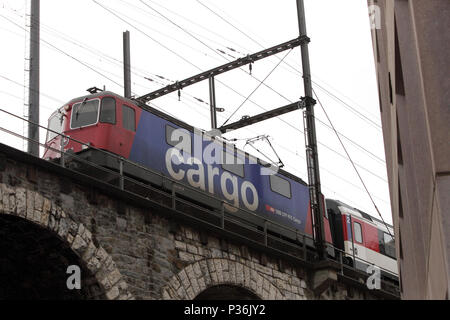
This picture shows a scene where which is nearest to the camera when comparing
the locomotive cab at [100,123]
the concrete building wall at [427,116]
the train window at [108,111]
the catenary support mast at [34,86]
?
the concrete building wall at [427,116]

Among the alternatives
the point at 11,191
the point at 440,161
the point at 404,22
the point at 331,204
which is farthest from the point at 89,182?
Result: the point at 331,204

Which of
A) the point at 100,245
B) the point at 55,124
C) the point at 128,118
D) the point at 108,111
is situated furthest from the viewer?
the point at 55,124

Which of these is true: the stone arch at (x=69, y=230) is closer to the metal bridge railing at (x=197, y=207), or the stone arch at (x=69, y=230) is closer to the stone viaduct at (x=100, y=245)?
the stone viaduct at (x=100, y=245)

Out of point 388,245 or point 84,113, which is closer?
point 84,113

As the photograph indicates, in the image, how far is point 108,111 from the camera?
24.4m

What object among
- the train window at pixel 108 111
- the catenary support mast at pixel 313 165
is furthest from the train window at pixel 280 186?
the train window at pixel 108 111

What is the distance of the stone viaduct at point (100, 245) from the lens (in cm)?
1875

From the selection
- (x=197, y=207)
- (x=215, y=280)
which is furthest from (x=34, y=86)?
(x=215, y=280)

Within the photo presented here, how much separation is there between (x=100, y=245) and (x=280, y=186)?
10956 mm

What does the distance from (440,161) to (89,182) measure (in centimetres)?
1286

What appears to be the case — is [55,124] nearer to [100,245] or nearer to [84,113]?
[84,113]

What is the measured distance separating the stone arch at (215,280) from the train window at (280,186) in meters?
4.82
